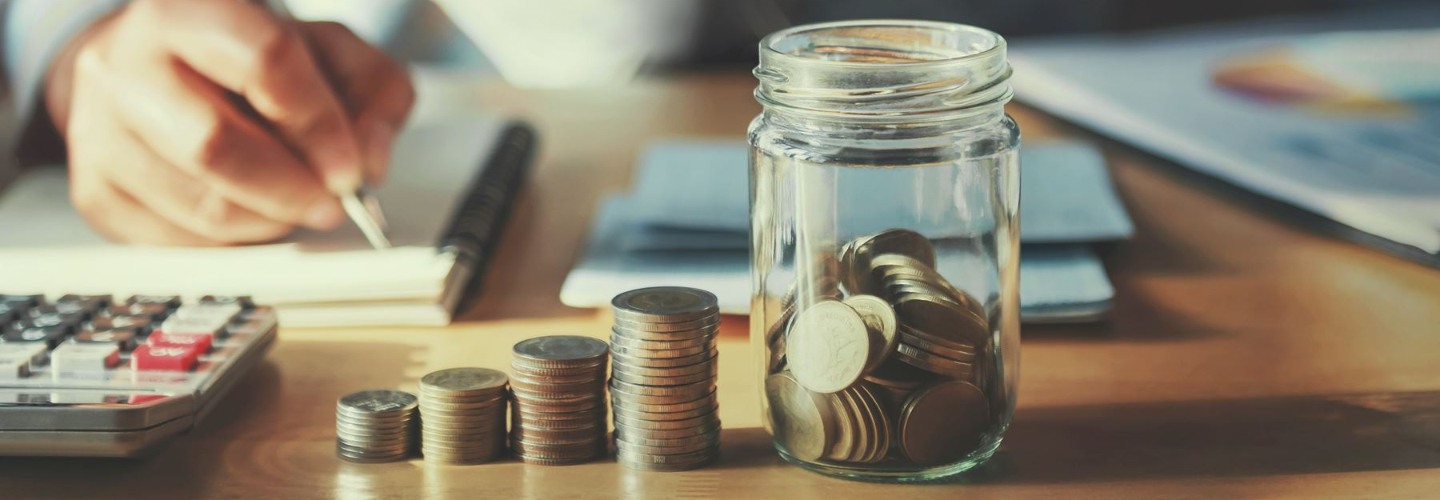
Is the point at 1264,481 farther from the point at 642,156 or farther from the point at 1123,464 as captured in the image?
the point at 642,156

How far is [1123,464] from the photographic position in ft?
1.65

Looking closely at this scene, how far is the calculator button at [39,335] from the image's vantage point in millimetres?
553

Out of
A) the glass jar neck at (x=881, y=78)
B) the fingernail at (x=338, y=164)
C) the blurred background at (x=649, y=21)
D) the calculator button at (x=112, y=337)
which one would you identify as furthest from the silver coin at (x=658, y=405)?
the blurred background at (x=649, y=21)

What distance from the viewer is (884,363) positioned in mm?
457

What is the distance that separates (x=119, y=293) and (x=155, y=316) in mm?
128

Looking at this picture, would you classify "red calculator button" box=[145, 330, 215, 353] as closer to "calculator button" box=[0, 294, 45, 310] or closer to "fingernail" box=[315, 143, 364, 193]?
"calculator button" box=[0, 294, 45, 310]

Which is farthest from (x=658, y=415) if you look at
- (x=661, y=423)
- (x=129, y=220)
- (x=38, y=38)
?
(x=38, y=38)

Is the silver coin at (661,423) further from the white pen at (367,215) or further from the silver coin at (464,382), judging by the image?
the white pen at (367,215)

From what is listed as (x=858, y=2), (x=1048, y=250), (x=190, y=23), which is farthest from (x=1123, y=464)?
(x=858, y=2)

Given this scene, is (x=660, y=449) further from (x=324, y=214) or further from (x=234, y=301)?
(x=324, y=214)

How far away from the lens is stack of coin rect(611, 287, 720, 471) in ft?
1.58

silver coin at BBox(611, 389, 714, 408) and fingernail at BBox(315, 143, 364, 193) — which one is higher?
fingernail at BBox(315, 143, 364, 193)

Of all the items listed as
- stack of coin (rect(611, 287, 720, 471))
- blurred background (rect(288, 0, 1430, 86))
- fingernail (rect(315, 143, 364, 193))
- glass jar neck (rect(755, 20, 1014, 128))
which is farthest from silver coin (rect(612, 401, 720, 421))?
blurred background (rect(288, 0, 1430, 86))

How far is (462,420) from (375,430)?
0.11 ft
